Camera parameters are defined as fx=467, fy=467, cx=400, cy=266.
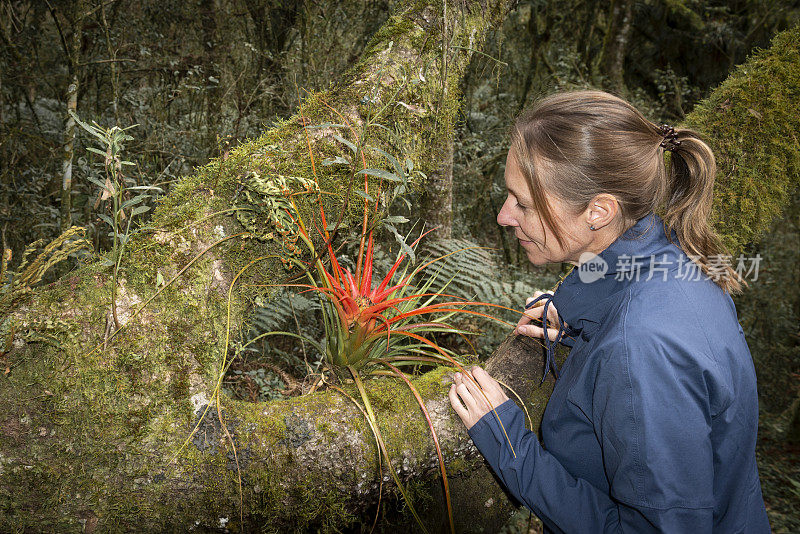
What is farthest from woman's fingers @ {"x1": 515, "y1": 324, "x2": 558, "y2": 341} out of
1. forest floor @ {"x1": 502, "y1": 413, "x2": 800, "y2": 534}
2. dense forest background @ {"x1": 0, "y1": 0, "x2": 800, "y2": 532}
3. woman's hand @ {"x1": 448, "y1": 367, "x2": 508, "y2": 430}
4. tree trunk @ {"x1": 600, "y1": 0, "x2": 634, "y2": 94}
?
tree trunk @ {"x1": 600, "y1": 0, "x2": 634, "y2": 94}

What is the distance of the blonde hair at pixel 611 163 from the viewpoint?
4.94ft

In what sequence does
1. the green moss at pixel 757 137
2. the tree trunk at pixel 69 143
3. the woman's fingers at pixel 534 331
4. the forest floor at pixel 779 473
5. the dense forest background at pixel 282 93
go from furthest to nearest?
the dense forest background at pixel 282 93 < the forest floor at pixel 779 473 < the tree trunk at pixel 69 143 < the green moss at pixel 757 137 < the woman's fingers at pixel 534 331

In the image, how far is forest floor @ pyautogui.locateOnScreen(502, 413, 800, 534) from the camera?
3754 mm

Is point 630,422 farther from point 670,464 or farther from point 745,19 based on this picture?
point 745,19

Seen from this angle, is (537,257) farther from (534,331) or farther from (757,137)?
(757,137)

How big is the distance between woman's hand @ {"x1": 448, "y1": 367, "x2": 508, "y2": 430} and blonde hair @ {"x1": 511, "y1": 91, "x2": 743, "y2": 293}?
599mm

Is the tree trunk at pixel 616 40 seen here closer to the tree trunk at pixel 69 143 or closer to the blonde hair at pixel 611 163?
the blonde hair at pixel 611 163

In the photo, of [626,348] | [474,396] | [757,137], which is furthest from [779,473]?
[626,348]

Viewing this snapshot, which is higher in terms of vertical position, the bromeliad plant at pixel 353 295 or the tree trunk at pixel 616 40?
the tree trunk at pixel 616 40

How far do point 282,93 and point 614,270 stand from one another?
515 centimetres

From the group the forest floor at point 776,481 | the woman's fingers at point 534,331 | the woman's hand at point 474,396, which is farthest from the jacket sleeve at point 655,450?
the forest floor at point 776,481

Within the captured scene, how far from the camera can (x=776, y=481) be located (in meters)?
4.64

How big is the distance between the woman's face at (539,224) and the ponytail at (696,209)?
308 mm

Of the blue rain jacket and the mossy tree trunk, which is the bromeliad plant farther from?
the blue rain jacket
